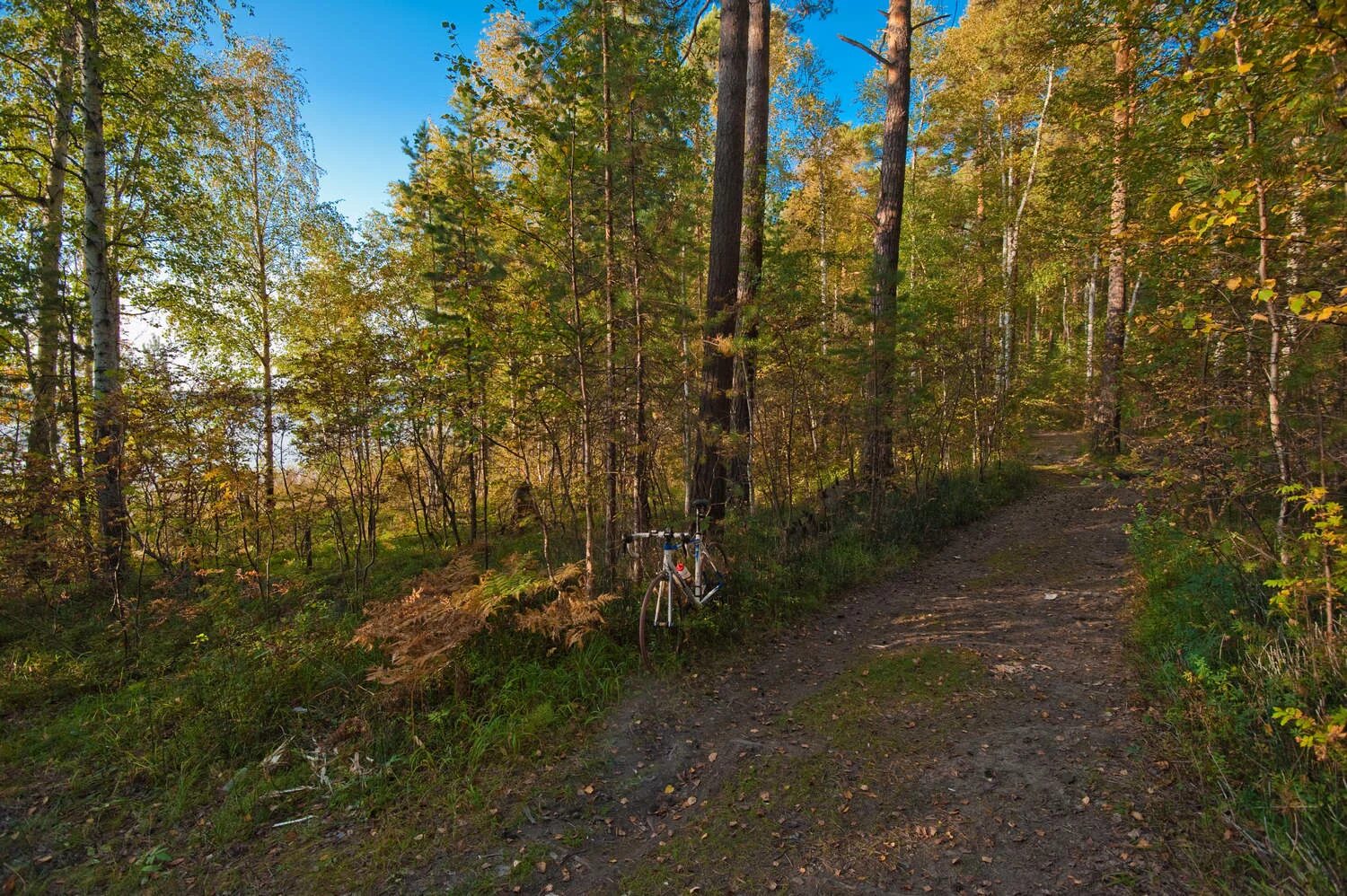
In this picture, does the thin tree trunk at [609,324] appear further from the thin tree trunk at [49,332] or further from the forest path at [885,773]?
the thin tree trunk at [49,332]

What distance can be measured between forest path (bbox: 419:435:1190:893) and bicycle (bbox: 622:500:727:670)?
1.57ft

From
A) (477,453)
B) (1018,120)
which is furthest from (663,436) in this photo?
(1018,120)

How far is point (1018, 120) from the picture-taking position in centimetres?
1595

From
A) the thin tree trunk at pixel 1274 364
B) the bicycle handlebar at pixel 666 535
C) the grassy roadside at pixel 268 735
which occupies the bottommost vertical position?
the grassy roadside at pixel 268 735

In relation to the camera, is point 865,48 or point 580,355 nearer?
point 580,355

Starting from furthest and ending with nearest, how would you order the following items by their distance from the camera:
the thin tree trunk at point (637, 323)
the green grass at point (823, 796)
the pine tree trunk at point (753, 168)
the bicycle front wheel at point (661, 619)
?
1. the pine tree trunk at point (753, 168)
2. the thin tree trunk at point (637, 323)
3. the bicycle front wheel at point (661, 619)
4. the green grass at point (823, 796)

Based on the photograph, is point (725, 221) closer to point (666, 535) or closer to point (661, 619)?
point (666, 535)

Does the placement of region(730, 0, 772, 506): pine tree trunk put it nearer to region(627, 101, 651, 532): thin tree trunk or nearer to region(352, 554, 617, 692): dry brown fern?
region(627, 101, 651, 532): thin tree trunk

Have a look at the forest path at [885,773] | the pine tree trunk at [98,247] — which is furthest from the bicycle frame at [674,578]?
the pine tree trunk at [98,247]

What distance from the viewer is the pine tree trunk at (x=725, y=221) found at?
698cm

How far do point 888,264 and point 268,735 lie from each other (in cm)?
877

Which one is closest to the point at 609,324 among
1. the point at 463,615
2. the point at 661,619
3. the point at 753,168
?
the point at 661,619

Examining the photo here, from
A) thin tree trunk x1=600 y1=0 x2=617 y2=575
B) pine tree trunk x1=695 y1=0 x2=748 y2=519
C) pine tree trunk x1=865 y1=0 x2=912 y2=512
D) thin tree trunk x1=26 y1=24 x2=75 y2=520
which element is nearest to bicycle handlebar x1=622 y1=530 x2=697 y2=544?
thin tree trunk x1=600 y1=0 x2=617 y2=575

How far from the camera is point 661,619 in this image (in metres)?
5.02
